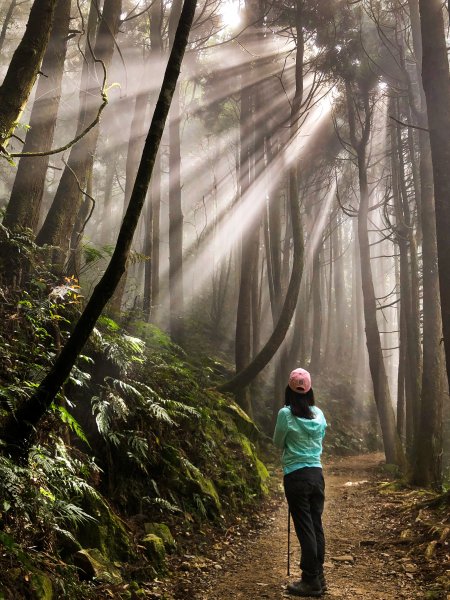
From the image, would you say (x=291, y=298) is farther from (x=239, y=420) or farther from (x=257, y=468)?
(x=257, y=468)

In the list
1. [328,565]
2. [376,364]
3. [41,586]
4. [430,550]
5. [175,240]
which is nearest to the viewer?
[41,586]

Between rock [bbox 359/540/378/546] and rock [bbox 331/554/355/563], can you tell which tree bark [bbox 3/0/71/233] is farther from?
rock [bbox 359/540/378/546]

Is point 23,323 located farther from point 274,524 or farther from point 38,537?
point 274,524

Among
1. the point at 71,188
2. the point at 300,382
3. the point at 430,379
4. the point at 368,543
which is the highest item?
the point at 71,188

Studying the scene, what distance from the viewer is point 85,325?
3.11 metres

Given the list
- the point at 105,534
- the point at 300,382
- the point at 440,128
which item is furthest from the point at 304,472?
the point at 440,128

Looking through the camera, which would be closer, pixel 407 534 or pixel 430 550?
pixel 430 550

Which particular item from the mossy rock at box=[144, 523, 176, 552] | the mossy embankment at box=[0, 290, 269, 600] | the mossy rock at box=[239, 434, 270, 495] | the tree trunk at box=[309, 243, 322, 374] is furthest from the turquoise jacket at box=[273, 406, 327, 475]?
the tree trunk at box=[309, 243, 322, 374]

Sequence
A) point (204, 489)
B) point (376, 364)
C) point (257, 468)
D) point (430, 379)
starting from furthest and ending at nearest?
point (376, 364) → point (430, 379) → point (257, 468) → point (204, 489)

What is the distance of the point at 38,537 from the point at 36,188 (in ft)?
16.6

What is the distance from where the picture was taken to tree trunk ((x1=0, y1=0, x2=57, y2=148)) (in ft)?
15.7

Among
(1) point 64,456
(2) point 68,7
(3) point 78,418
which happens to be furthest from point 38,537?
(2) point 68,7

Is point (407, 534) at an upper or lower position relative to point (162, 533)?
lower

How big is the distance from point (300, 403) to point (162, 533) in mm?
1864
